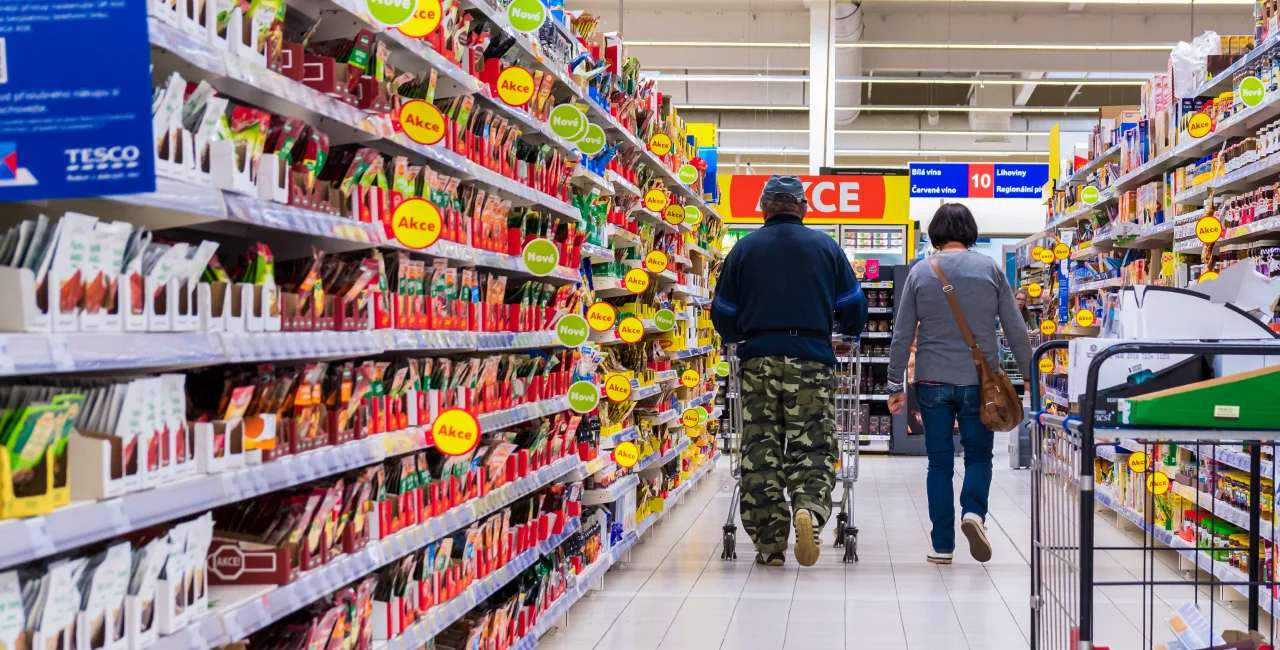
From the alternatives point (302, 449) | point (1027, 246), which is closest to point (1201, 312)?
point (302, 449)

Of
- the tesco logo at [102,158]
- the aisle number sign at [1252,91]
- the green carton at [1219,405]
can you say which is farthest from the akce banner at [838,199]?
the tesco logo at [102,158]

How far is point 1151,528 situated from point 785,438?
244 cm

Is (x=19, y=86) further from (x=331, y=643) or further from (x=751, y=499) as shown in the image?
(x=751, y=499)

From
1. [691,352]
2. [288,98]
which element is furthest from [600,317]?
[691,352]

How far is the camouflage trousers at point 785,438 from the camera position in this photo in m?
5.41

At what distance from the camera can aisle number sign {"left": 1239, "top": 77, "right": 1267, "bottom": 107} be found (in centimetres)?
477

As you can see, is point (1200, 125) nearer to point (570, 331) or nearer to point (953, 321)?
point (953, 321)

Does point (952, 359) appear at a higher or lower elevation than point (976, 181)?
lower

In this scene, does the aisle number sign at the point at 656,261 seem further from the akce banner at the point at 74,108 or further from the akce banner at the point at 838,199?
the akce banner at the point at 838,199

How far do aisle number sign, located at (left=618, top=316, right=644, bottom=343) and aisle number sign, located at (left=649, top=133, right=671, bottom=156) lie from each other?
1.60 m

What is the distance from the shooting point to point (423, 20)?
2910 millimetres

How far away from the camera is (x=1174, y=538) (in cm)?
530

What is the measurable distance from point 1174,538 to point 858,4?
944 cm

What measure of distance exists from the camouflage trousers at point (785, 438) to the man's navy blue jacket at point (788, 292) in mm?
94
